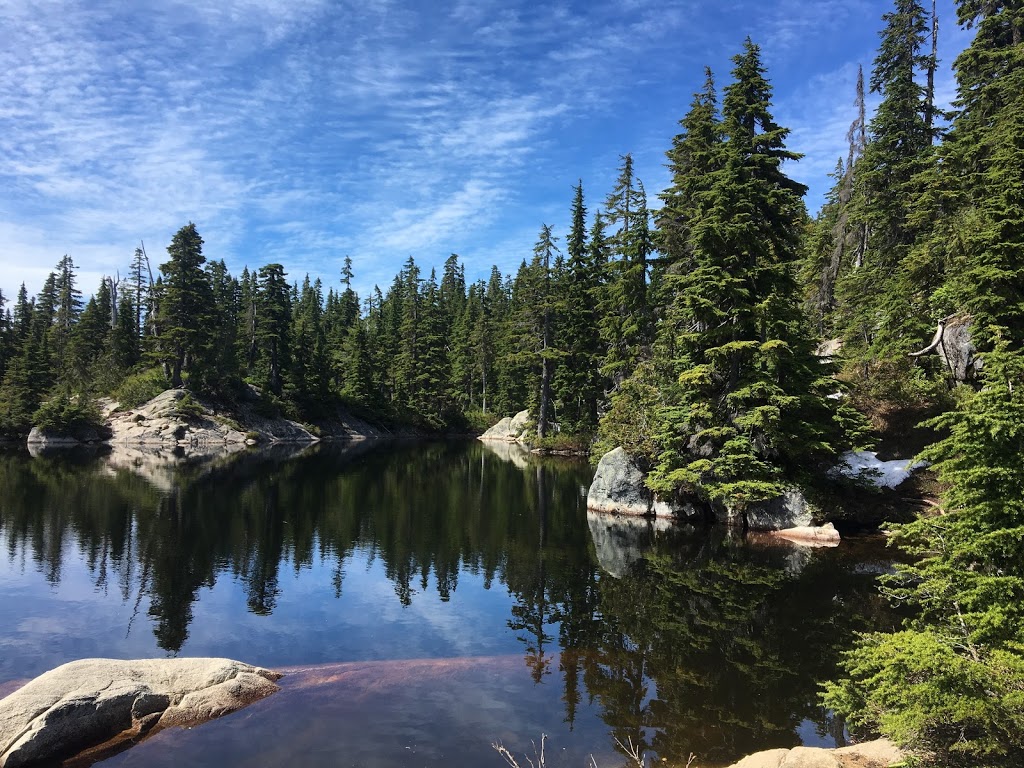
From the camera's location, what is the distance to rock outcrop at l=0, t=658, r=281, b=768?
8430 millimetres

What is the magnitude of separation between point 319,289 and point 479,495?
98166 millimetres

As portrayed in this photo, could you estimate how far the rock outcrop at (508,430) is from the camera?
230 feet

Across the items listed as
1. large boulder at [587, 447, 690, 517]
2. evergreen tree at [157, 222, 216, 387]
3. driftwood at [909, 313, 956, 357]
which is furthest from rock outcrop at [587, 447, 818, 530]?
evergreen tree at [157, 222, 216, 387]

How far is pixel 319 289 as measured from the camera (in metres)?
121

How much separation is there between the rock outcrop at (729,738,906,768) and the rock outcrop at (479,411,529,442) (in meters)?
59.3

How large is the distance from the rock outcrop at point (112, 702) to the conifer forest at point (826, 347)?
9.58m

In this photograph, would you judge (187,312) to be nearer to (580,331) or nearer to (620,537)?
(580,331)

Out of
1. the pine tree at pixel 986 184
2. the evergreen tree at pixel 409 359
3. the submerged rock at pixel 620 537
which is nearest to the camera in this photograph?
the pine tree at pixel 986 184

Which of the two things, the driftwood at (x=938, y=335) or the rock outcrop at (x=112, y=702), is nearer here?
the rock outcrop at (x=112, y=702)

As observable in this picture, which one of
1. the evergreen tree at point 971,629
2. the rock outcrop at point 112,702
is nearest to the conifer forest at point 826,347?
the evergreen tree at point 971,629

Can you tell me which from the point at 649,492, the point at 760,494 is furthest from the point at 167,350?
the point at 760,494

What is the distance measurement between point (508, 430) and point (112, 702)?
64.6m

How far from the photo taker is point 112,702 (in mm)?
9273

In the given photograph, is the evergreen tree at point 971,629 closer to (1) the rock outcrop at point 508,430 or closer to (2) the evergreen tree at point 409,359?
(1) the rock outcrop at point 508,430
